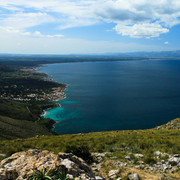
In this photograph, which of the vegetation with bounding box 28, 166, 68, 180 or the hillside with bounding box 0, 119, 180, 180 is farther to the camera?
the hillside with bounding box 0, 119, 180, 180

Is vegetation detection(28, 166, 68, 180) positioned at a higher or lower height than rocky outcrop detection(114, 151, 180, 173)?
higher

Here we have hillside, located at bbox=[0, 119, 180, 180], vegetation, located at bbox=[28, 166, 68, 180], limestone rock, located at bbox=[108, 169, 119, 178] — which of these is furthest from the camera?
hillside, located at bbox=[0, 119, 180, 180]

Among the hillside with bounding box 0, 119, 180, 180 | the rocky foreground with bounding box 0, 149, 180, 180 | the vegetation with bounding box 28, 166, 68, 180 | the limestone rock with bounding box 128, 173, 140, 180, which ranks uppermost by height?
the vegetation with bounding box 28, 166, 68, 180

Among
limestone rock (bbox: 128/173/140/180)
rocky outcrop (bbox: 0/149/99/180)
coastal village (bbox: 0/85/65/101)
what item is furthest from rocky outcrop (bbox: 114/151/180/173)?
coastal village (bbox: 0/85/65/101)

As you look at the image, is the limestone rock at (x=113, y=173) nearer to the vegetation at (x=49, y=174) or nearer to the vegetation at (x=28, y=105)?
the vegetation at (x=49, y=174)

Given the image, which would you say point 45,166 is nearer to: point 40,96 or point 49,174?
point 49,174

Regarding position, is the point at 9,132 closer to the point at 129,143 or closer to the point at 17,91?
the point at 129,143

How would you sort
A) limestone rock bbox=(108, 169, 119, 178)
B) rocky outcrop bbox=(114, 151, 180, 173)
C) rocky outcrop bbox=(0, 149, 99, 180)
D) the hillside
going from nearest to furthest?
rocky outcrop bbox=(0, 149, 99, 180)
limestone rock bbox=(108, 169, 119, 178)
the hillside
rocky outcrop bbox=(114, 151, 180, 173)

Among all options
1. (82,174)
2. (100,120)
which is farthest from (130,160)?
(100,120)

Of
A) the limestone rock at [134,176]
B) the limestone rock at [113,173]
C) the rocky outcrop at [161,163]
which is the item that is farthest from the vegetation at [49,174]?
the rocky outcrop at [161,163]

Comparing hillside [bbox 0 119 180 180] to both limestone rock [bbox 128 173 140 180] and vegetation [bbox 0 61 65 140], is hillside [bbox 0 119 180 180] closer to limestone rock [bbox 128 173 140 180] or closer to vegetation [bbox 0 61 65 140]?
limestone rock [bbox 128 173 140 180]

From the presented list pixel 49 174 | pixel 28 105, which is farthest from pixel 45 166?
pixel 28 105
